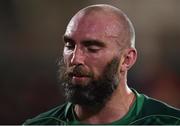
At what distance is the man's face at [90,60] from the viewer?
250 centimetres

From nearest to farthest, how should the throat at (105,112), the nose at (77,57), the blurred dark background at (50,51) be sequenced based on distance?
the nose at (77,57), the throat at (105,112), the blurred dark background at (50,51)

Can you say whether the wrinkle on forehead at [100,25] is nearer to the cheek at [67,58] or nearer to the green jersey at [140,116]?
the cheek at [67,58]

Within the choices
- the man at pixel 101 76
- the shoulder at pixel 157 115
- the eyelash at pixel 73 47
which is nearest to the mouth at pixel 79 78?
the man at pixel 101 76

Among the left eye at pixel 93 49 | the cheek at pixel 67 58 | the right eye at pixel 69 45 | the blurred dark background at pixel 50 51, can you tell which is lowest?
the blurred dark background at pixel 50 51

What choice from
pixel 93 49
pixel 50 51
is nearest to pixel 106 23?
pixel 93 49

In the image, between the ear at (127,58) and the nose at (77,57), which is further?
the ear at (127,58)

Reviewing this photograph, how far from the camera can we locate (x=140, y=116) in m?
2.54

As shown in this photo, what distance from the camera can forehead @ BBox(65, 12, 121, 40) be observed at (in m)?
2.50

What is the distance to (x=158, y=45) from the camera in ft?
19.2

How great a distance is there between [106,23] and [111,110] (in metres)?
0.39

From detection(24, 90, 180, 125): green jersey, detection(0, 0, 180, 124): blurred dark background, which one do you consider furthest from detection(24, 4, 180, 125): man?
detection(0, 0, 180, 124): blurred dark background

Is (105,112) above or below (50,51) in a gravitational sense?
above

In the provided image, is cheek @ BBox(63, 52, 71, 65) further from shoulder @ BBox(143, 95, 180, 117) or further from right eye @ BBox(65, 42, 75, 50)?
shoulder @ BBox(143, 95, 180, 117)

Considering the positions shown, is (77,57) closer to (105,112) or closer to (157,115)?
(105,112)
